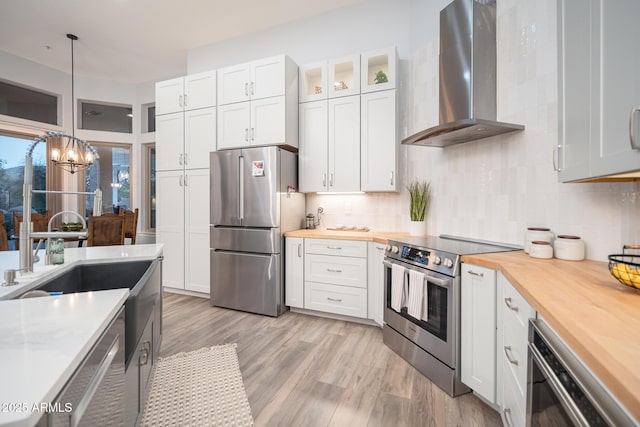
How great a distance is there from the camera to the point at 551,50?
6.36ft

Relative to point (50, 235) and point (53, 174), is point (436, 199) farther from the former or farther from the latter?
point (53, 174)

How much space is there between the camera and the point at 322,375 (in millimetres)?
2143

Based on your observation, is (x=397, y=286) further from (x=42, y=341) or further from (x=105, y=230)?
(x=105, y=230)

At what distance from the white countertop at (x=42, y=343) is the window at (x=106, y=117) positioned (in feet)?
20.2

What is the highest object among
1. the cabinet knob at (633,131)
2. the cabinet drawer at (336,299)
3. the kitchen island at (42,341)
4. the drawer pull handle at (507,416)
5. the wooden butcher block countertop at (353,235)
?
the cabinet knob at (633,131)

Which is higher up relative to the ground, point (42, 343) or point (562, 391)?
point (42, 343)

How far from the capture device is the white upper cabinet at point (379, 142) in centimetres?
318

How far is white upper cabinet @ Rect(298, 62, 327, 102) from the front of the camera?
3.49 m

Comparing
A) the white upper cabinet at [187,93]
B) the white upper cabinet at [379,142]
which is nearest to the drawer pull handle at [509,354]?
the white upper cabinet at [379,142]

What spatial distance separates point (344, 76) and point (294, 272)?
7.95ft

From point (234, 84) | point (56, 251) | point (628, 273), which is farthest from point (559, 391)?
point (234, 84)

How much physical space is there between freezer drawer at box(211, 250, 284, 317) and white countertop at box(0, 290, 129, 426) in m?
2.23

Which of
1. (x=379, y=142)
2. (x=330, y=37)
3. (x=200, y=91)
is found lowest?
(x=379, y=142)

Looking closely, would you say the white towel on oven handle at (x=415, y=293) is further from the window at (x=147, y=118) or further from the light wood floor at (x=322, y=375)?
the window at (x=147, y=118)
